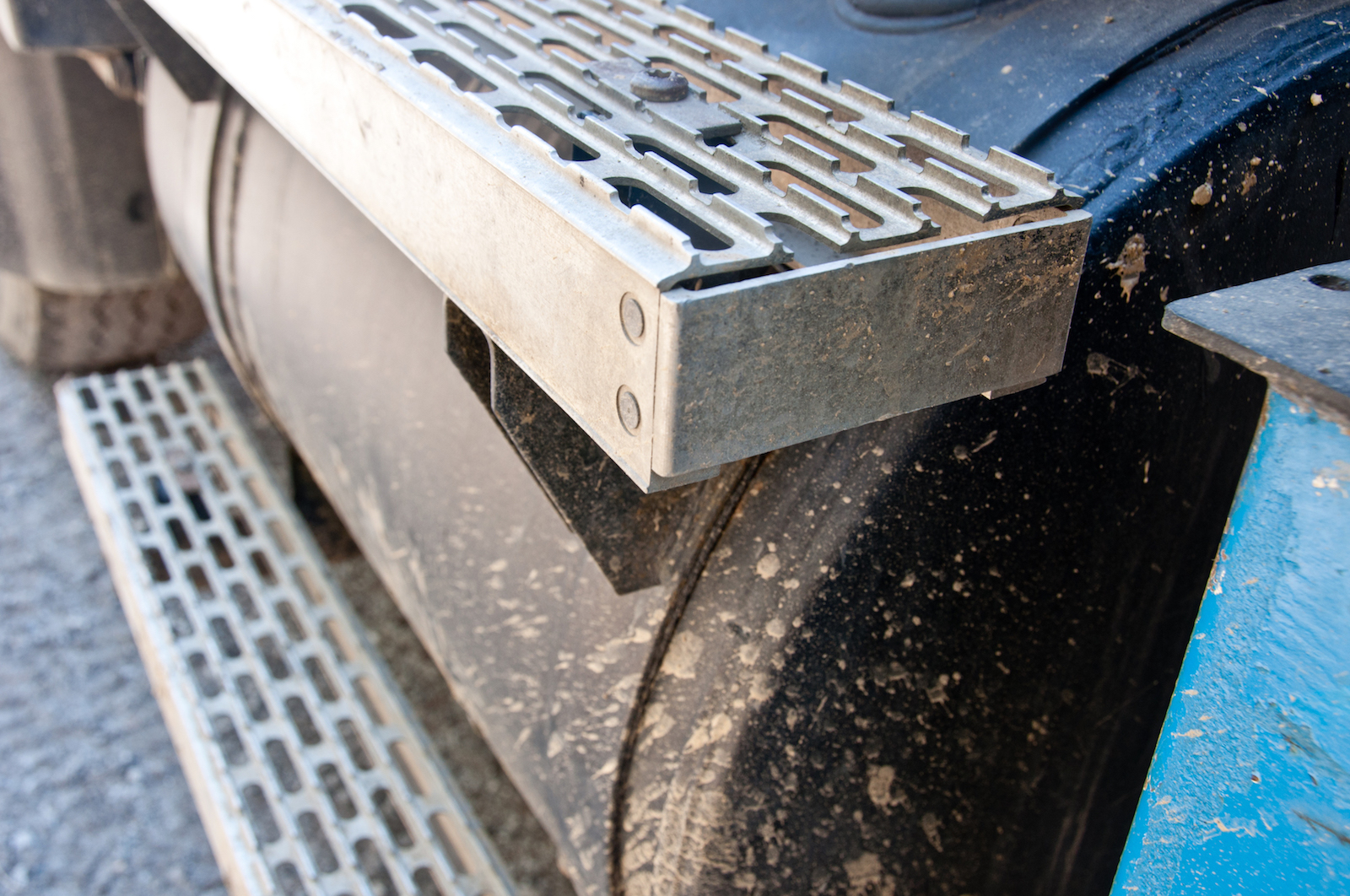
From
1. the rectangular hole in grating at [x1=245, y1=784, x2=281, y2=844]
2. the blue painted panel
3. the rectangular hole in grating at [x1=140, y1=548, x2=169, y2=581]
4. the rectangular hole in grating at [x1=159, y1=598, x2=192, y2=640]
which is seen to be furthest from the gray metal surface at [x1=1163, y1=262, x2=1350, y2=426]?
the rectangular hole in grating at [x1=140, y1=548, x2=169, y2=581]

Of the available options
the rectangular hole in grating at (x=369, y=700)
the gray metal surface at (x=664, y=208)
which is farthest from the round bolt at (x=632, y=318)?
the rectangular hole in grating at (x=369, y=700)

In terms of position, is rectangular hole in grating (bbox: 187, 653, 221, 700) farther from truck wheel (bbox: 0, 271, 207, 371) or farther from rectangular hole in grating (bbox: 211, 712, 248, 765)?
truck wheel (bbox: 0, 271, 207, 371)

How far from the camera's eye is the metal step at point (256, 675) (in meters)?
1.29

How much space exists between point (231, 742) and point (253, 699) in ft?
0.36

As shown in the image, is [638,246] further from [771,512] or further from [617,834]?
[617,834]

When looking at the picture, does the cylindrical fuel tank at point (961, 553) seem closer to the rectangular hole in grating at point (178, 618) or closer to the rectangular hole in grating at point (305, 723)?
the rectangular hole in grating at point (305, 723)

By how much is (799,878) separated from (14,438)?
2.08 metres

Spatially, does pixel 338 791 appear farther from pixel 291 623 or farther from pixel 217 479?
pixel 217 479

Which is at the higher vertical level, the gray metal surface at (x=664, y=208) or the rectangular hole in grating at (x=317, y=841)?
the gray metal surface at (x=664, y=208)

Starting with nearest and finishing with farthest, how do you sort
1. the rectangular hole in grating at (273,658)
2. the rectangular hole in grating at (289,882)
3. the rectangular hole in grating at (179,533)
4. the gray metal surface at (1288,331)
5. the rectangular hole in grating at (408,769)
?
the gray metal surface at (1288,331) → the rectangular hole in grating at (289,882) → the rectangular hole in grating at (408,769) → the rectangular hole in grating at (273,658) → the rectangular hole in grating at (179,533)

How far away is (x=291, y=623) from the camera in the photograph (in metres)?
1.82

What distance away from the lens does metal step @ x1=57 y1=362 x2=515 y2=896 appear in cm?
129

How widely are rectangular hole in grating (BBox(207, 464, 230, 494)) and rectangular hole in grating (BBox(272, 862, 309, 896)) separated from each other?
0.70 metres

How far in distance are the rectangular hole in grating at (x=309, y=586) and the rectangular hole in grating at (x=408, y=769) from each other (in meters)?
0.29
